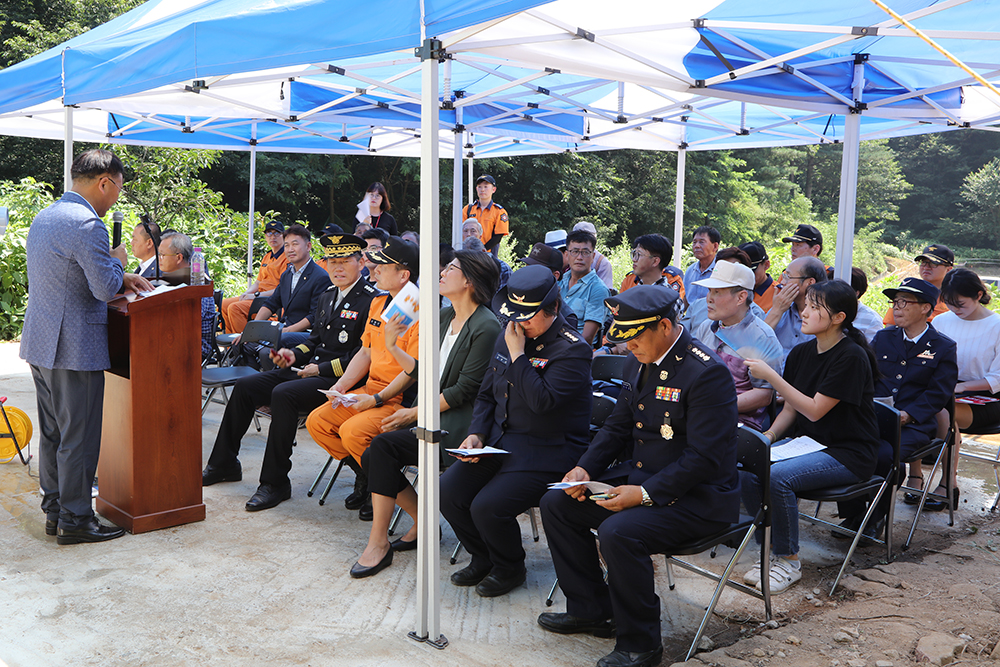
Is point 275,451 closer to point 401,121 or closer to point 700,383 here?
point 700,383

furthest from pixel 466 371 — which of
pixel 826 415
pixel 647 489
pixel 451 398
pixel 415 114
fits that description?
pixel 415 114

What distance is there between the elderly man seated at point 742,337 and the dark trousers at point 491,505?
125 centimetres

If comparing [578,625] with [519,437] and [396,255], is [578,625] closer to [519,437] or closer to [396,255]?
[519,437]

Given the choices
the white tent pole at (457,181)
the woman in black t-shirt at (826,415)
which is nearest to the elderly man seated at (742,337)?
the woman in black t-shirt at (826,415)

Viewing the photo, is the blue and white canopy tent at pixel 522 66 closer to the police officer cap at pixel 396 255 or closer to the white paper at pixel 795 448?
the police officer cap at pixel 396 255

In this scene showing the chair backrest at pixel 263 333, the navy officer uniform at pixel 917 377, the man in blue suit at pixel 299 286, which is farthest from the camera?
the man in blue suit at pixel 299 286

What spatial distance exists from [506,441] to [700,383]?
102cm

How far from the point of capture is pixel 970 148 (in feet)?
116

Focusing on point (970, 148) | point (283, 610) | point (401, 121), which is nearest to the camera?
point (283, 610)

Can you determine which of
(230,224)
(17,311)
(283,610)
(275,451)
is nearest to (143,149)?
(230,224)

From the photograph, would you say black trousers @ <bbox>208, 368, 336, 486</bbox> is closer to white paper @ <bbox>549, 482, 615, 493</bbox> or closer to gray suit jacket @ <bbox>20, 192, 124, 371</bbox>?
gray suit jacket @ <bbox>20, 192, 124, 371</bbox>

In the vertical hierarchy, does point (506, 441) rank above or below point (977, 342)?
below

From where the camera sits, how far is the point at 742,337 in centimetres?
424

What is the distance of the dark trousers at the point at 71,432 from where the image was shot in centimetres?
415
